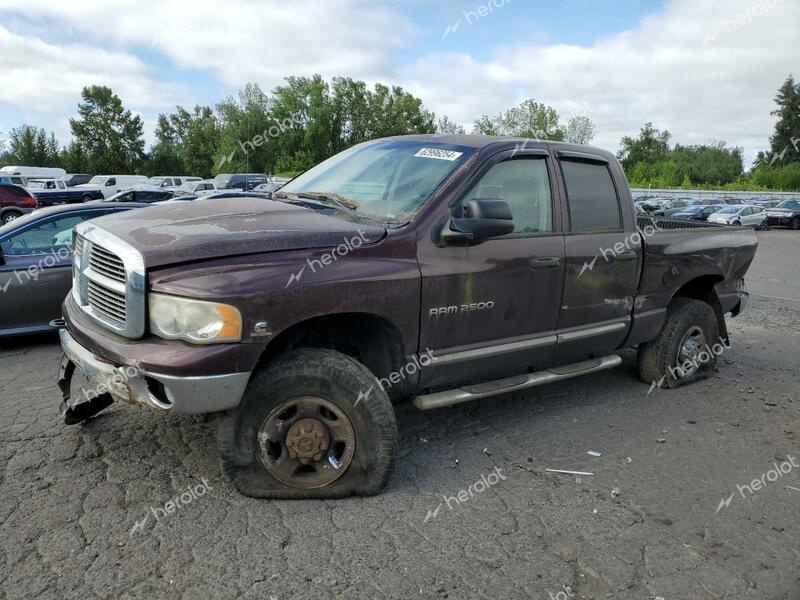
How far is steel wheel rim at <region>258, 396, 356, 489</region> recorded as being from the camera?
316cm

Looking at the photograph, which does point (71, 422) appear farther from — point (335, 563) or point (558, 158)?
point (558, 158)

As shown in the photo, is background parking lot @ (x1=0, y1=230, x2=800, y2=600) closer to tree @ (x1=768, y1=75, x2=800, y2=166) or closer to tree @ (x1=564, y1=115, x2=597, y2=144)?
tree @ (x1=564, y1=115, x2=597, y2=144)

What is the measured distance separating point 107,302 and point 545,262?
2.57m

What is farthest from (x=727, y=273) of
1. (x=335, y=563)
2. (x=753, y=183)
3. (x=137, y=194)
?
(x=753, y=183)

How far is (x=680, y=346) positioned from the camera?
5375mm

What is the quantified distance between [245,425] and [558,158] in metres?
2.75

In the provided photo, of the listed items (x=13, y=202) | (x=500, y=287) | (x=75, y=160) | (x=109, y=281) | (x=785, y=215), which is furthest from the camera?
(x=75, y=160)

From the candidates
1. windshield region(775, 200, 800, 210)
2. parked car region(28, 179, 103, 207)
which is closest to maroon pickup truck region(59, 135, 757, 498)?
parked car region(28, 179, 103, 207)

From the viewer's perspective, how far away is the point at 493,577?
2.73 metres

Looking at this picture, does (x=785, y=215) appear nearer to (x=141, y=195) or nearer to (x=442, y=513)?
(x=141, y=195)

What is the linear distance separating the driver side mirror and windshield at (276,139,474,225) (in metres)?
0.26

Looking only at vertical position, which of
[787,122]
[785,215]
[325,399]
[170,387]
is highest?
[787,122]

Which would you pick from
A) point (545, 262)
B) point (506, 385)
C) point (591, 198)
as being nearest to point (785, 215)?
point (591, 198)

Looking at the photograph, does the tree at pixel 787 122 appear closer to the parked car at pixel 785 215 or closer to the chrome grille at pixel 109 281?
the parked car at pixel 785 215
